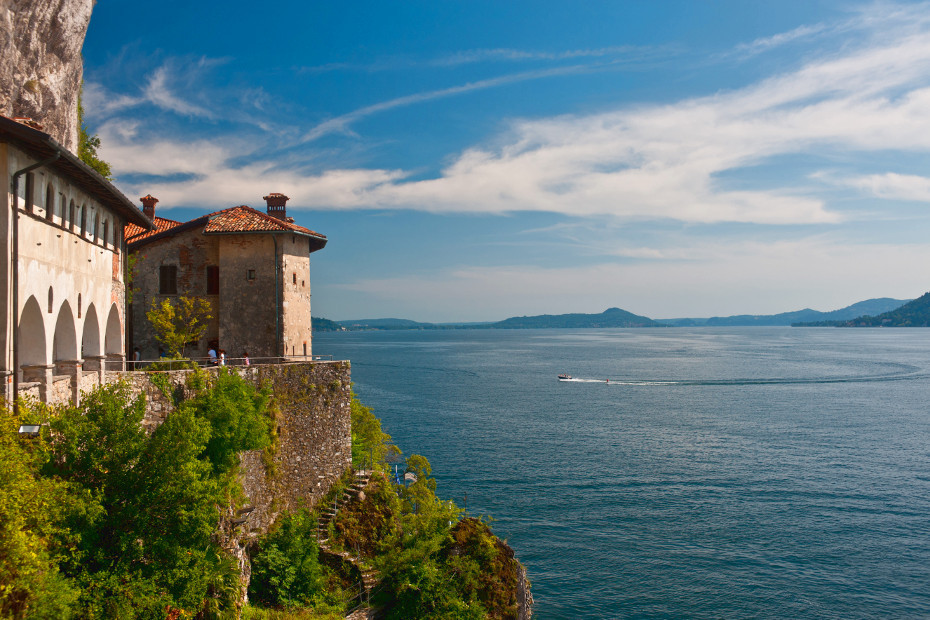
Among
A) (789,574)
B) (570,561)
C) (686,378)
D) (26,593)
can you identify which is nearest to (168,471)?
(26,593)

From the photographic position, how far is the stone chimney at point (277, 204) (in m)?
37.0

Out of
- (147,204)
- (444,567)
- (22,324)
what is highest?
(147,204)

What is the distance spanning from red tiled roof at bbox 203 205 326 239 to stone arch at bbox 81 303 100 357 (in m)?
10.2

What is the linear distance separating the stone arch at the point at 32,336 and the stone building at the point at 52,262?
0.08ft

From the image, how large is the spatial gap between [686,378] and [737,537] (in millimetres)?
93546

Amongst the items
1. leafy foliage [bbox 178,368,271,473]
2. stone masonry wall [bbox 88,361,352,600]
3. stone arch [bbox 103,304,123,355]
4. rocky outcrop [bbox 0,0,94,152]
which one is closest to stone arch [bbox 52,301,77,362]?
leafy foliage [bbox 178,368,271,473]

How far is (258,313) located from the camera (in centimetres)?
3209

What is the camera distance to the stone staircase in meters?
27.6

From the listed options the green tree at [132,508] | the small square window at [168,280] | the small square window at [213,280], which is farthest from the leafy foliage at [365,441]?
the green tree at [132,508]

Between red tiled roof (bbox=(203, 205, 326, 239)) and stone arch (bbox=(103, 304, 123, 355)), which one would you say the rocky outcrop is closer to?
red tiled roof (bbox=(203, 205, 326, 239))

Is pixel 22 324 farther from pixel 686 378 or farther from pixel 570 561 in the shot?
pixel 686 378

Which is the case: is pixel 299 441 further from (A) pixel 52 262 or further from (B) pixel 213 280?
(A) pixel 52 262

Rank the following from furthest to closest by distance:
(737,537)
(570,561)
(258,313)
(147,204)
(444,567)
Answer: (737,537) → (570,561) → (147,204) → (258,313) → (444,567)

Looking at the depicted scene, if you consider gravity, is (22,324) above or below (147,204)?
below
